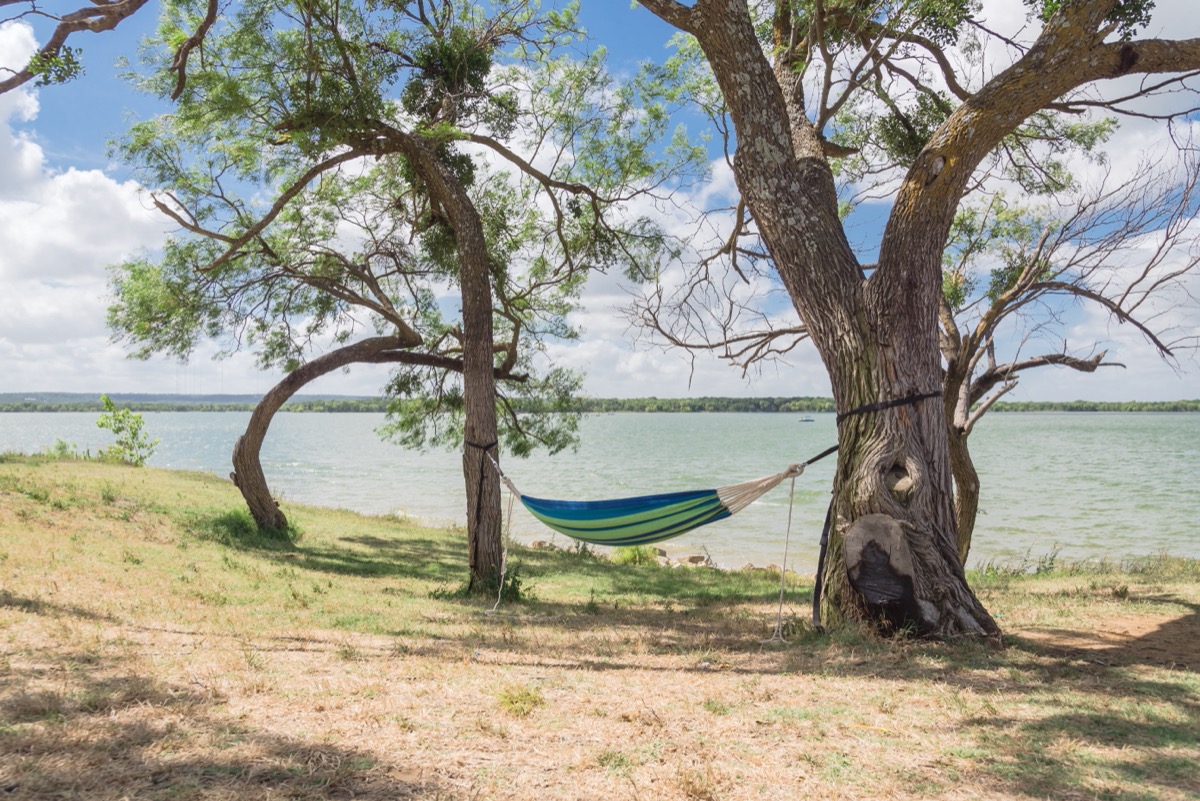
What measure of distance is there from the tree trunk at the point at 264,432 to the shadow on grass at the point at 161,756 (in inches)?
255

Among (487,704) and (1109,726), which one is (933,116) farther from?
(487,704)

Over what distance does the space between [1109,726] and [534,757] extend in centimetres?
191

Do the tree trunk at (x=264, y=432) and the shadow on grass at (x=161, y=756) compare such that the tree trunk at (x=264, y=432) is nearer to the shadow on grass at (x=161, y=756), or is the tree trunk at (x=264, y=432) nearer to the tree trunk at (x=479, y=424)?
the tree trunk at (x=479, y=424)

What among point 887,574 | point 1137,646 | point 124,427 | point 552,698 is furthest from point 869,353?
point 124,427

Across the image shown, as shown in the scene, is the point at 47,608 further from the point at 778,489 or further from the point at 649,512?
the point at 778,489

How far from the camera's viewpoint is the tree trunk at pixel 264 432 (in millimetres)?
8758

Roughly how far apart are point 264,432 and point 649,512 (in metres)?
5.90

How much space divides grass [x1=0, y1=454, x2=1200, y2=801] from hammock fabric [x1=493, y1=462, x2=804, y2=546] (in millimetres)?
594

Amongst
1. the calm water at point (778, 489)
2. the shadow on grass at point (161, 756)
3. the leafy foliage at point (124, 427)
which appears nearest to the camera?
the shadow on grass at point (161, 756)

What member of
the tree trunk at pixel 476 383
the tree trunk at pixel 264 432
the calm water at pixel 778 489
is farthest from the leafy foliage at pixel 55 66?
the calm water at pixel 778 489

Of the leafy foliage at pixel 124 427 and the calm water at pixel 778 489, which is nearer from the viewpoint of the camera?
the calm water at pixel 778 489

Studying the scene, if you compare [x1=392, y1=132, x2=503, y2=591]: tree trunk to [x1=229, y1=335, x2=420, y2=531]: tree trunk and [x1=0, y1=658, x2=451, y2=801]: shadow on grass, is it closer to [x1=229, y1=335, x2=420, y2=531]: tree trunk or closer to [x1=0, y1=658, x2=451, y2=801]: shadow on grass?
[x1=229, y1=335, x2=420, y2=531]: tree trunk

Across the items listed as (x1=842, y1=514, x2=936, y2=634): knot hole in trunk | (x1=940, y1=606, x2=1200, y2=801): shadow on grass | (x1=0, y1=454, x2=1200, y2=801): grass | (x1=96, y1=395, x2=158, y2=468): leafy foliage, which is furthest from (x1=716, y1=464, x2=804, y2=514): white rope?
(x1=96, y1=395, x2=158, y2=468): leafy foliage

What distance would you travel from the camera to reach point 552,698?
2891mm
